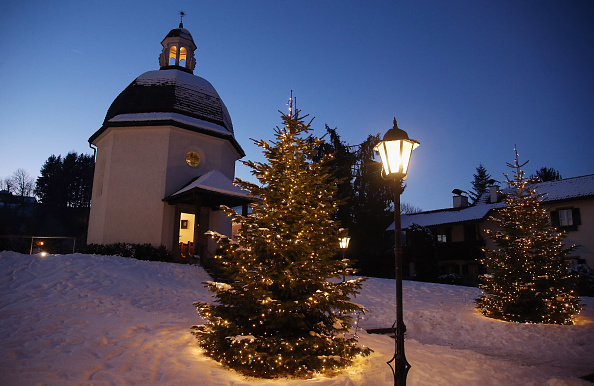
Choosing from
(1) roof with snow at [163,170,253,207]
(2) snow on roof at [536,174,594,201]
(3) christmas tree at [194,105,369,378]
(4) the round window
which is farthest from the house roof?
(3) christmas tree at [194,105,369,378]

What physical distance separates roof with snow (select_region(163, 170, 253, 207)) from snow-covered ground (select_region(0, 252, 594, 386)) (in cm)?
366

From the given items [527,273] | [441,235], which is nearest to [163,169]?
[527,273]

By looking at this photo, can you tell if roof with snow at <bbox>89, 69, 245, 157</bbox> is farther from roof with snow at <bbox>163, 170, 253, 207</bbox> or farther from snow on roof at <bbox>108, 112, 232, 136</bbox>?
roof with snow at <bbox>163, 170, 253, 207</bbox>

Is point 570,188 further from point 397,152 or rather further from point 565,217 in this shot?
point 397,152

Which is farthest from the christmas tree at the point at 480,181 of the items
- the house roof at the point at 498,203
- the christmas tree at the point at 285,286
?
the christmas tree at the point at 285,286

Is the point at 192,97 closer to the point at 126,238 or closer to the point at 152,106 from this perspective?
the point at 152,106

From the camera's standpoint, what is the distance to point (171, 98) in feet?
66.1

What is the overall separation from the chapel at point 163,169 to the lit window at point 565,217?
20551 millimetres

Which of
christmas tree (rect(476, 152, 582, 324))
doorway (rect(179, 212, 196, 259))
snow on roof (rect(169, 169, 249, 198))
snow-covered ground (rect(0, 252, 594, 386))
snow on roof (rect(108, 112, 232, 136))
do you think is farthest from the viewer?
doorway (rect(179, 212, 196, 259))

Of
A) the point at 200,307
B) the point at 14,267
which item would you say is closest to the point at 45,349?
the point at 200,307

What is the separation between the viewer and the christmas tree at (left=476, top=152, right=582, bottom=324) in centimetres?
1078

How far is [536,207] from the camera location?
11.7m

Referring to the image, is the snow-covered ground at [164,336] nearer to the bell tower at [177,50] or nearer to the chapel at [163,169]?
the chapel at [163,169]

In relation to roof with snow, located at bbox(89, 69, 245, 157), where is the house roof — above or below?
below
